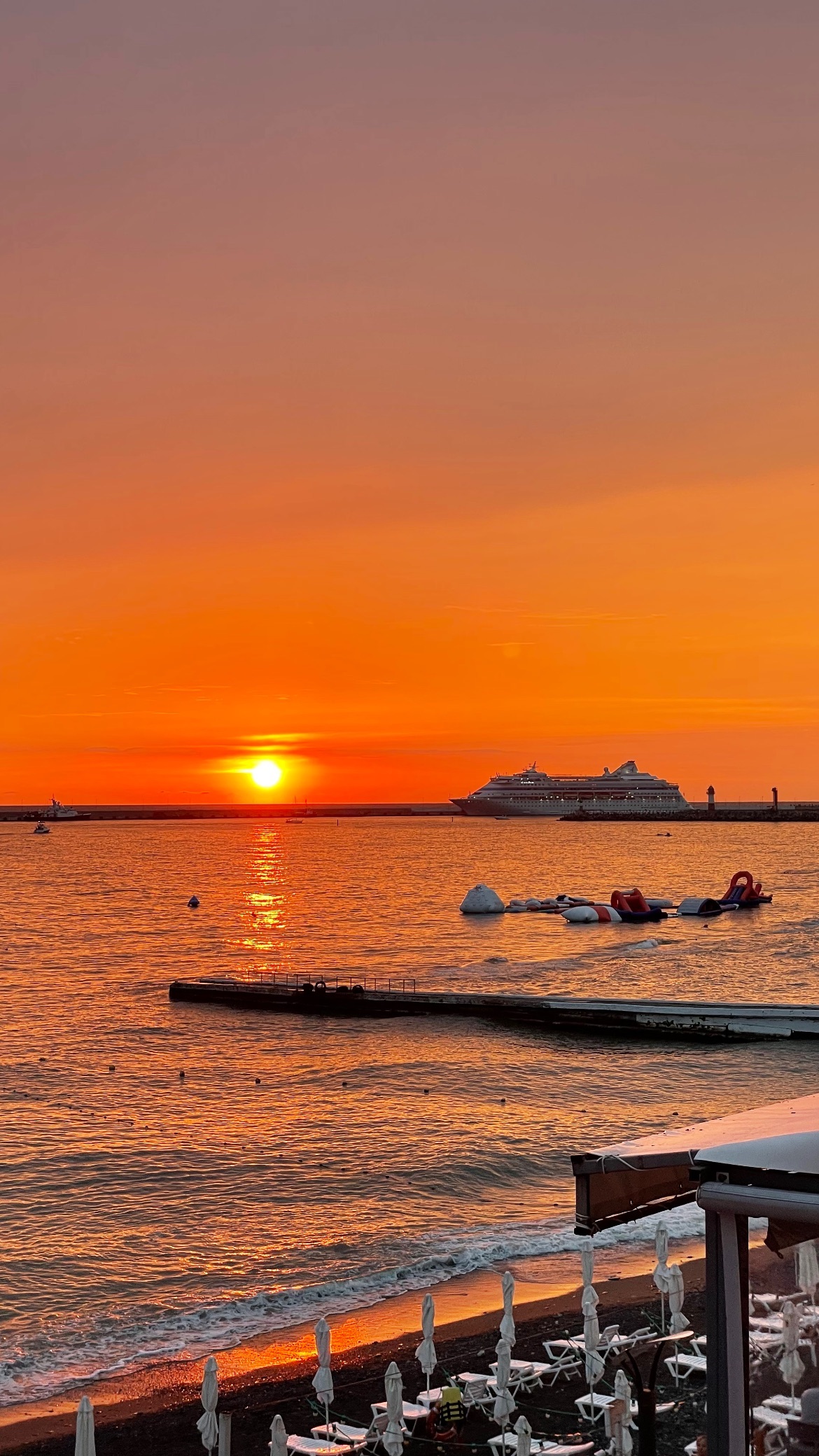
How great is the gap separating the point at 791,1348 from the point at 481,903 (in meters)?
84.1

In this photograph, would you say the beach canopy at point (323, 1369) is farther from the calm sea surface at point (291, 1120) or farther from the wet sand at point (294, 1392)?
the calm sea surface at point (291, 1120)

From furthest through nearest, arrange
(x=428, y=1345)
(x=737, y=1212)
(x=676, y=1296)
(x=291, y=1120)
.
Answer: (x=291, y=1120)
(x=676, y=1296)
(x=428, y=1345)
(x=737, y=1212)

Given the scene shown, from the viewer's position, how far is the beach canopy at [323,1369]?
506 inches

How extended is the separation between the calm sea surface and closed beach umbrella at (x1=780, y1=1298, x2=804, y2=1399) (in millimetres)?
11834

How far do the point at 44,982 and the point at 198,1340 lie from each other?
4407cm

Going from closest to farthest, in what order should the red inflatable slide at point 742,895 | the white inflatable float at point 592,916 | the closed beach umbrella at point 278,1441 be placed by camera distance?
the closed beach umbrella at point 278,1441 < the white inflatable float at point 592,916 < the red inflatable slide at point 742,895

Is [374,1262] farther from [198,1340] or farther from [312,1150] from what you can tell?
[312,1150]

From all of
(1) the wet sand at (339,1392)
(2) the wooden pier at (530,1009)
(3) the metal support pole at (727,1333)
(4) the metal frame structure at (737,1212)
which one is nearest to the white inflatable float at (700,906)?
(2) the wooden pier at (530,1009)

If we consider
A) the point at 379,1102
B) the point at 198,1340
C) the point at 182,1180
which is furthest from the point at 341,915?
the point at 198,1340

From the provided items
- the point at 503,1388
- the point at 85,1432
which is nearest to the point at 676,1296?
the point at 503,1388

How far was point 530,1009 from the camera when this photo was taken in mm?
46406

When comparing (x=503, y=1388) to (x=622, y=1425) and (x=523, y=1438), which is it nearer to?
(x=523, y=1438)

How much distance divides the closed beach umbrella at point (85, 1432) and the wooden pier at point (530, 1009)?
3414 cm

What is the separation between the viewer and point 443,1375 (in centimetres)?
1441
